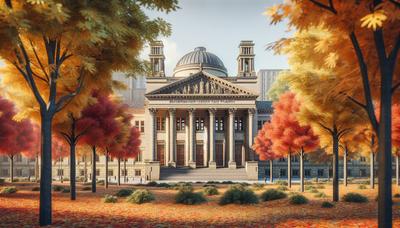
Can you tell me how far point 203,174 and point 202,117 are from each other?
11.8m

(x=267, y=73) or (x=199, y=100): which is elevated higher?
(x=267, y=73)

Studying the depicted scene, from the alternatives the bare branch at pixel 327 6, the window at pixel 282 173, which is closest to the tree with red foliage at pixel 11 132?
the bare branch at pixel 327 6

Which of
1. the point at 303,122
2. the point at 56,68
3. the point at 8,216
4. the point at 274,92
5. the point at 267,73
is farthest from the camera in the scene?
the point at 267,73

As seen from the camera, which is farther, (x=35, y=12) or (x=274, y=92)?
(x=274, y=92)

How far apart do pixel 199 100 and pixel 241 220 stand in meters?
41.3

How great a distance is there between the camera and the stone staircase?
46.2 metres

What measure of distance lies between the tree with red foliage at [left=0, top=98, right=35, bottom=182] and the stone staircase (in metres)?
18.8

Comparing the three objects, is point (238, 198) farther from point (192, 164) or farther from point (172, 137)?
point (172, 137)

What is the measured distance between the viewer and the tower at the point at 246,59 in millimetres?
57500

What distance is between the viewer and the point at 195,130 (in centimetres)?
5453

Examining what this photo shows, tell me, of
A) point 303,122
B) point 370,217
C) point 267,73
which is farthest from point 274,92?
point 370,217

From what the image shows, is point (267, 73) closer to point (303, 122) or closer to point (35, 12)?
point (303, 122)

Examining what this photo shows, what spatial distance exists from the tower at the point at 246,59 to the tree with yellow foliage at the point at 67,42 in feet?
154

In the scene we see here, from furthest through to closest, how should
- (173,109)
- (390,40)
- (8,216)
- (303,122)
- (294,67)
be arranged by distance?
(173,109) < (303,122) < (294,67) < (8,216) < (390,40)
